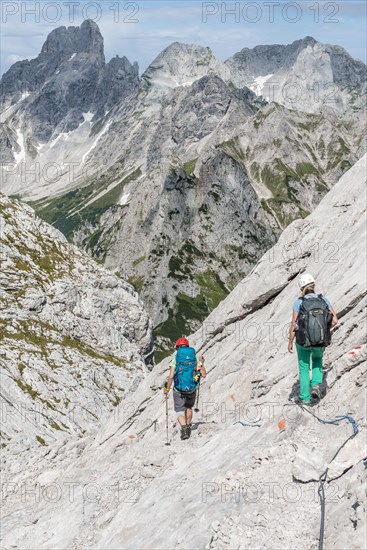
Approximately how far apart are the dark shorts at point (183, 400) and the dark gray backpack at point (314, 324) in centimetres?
499

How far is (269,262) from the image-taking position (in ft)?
105

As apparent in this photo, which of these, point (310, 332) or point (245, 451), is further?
point (245, 451)

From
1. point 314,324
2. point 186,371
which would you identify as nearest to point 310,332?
point 314,324

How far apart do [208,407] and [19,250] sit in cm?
5268

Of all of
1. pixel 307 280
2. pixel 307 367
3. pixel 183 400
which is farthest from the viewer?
pixel 183 400

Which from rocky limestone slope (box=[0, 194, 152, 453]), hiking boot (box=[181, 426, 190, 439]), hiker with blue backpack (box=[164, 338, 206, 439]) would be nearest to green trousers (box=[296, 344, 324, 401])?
hiker with blue backpack (box=[164, 338, 206, 439])

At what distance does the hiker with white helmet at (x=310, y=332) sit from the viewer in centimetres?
1794

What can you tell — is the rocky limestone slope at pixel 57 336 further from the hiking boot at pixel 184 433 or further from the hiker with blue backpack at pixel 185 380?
the hiker with blue backpack at pixel 185 380

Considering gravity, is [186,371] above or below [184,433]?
above

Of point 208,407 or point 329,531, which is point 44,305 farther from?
point 329,531

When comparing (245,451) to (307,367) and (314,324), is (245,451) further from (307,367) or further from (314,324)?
(314,324)

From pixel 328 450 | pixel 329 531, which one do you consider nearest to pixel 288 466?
pixel 328 450

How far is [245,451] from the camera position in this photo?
1809 centimetres

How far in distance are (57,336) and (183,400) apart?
43695 millimetres
